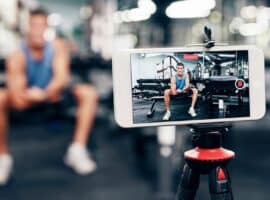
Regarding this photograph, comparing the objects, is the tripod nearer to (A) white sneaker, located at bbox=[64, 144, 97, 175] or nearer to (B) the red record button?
(B) the red record button

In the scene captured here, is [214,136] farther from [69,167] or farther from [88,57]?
[88,57]

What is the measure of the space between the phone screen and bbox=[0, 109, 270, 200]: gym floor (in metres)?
0.84

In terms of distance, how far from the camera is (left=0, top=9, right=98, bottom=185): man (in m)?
2.20

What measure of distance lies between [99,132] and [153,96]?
267 centimetres

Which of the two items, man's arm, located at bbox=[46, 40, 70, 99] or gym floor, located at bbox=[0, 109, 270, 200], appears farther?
man's arm, located at bbox=[46, 40, 70, 99]

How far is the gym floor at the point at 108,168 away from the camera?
2.06 meters

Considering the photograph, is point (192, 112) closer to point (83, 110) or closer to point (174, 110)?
point (174, 110)

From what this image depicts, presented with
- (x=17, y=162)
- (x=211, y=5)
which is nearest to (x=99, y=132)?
(x=17, y=162)

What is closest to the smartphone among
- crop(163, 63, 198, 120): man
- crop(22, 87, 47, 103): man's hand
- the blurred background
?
crop(163, 63, 198, 120): man

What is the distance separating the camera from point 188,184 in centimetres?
77

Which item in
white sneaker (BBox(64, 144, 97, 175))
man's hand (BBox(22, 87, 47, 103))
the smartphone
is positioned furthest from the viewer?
white sneaker (BBox(64, 144, 97, 175))

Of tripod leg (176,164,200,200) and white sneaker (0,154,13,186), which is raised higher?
tripod leg (176,164,200,200)

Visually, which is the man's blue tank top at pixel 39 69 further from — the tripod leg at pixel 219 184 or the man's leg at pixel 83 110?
the tripod leg at pixel 219 184

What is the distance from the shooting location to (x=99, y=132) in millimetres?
3332
